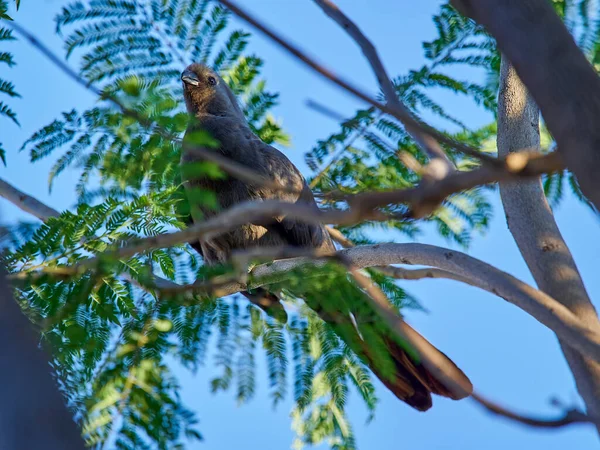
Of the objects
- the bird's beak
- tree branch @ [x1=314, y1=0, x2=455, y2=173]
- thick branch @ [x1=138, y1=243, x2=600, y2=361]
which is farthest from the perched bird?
tree branch @ [x1=314, y1=0, x2=455, y2=173]

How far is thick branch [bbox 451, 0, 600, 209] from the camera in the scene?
1713 mm

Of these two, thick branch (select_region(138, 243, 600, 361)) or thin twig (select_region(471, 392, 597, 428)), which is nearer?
thin twig (select_region(471, 392, 597, 428))

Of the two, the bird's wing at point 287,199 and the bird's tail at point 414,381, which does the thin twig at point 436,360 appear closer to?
the bird's tail at point 414,381

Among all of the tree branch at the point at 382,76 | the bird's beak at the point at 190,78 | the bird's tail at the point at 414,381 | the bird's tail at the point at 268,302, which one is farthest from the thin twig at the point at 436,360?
the bird's beak at the point at 190,78

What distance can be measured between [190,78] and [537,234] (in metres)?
3.46

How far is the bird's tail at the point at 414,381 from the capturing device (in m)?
4.16

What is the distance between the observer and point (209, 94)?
6371mm

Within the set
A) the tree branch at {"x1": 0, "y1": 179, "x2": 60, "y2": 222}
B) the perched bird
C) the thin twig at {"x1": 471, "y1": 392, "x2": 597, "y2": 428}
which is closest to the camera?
the thin twig at {"x1": 471, "y1": 392, "x2": 597, "y2": 428}

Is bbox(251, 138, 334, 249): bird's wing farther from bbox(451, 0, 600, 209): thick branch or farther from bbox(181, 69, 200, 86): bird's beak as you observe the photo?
bbox(451, 0, 600, 209): thick branch

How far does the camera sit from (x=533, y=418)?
1979 mm

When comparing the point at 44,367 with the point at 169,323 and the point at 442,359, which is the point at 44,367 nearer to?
the point at 169,323

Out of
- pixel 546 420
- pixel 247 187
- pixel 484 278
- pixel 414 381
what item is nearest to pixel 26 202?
pixel 247 187

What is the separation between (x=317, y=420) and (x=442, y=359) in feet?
3.57

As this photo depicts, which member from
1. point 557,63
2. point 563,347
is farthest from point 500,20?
point 563,347
